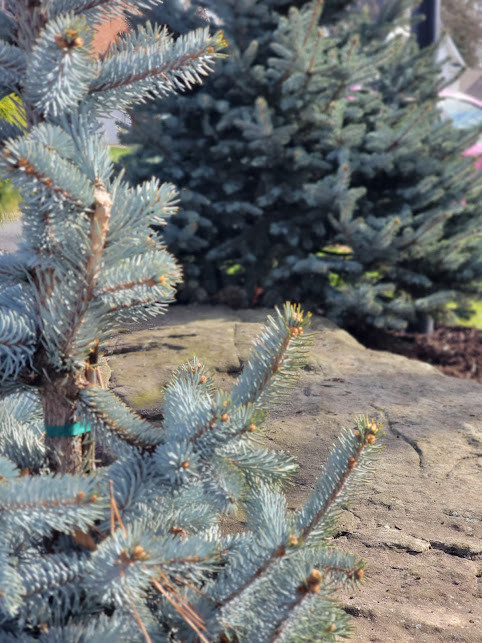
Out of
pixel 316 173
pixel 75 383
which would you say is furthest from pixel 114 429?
pixel 316 173

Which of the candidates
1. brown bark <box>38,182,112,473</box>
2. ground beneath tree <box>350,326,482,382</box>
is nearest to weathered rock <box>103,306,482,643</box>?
brown bark <box>38,182,112,473</box>

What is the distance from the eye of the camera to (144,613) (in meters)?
1.37

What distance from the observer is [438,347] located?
657cm

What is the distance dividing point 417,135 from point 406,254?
0.98 meters

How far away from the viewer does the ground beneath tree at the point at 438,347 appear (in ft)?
20.4

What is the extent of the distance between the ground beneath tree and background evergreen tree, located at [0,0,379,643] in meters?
4.80

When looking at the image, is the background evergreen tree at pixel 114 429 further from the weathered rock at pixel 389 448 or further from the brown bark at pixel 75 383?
the weathered rock at pixel 389 448

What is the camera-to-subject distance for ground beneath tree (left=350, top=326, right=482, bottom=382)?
20.4 feet

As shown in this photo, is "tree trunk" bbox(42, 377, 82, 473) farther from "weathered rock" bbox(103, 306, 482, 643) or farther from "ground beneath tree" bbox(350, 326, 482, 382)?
"ground beneath tree" bbox(350, 326, 482, 382)

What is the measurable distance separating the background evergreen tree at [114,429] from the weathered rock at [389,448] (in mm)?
353

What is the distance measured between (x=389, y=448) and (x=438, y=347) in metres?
3.58

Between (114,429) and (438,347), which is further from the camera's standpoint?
(438,347)

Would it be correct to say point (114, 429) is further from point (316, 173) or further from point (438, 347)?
point (438, 347)

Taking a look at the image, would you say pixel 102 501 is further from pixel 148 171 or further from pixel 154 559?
pixel 148 171
